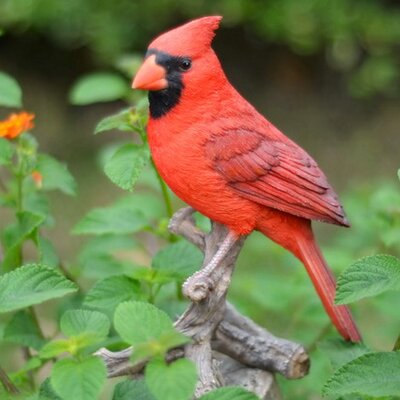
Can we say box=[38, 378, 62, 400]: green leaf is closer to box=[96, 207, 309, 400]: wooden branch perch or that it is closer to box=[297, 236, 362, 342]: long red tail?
box=[96, 207, 309, 400]: wooden branch perch

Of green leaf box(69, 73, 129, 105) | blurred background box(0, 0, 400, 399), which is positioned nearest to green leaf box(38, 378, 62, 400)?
green leaf box(69, 73, 129, 105)

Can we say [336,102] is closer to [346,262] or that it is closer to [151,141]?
[346,262]

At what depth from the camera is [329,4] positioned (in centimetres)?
464

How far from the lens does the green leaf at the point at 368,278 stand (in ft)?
4.47

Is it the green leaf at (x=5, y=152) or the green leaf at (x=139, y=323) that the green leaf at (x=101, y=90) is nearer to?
the green leaf at (x=5, y=152)

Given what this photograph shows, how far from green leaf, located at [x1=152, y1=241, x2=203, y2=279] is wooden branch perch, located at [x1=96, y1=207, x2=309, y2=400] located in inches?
2.5

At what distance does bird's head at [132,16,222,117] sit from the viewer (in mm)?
1513

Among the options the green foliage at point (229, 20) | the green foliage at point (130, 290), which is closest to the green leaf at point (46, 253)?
the green foliage at point (130, 290)

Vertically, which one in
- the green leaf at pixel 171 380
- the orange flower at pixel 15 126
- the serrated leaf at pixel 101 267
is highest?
the orange flower at pixel 15 126

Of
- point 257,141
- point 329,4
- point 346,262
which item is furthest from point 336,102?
point 257,141

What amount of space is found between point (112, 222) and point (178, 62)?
51 centimetres

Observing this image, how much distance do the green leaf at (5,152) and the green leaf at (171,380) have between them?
2.03 ft

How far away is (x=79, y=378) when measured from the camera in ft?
4.04

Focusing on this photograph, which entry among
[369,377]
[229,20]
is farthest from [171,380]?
[229,20]
